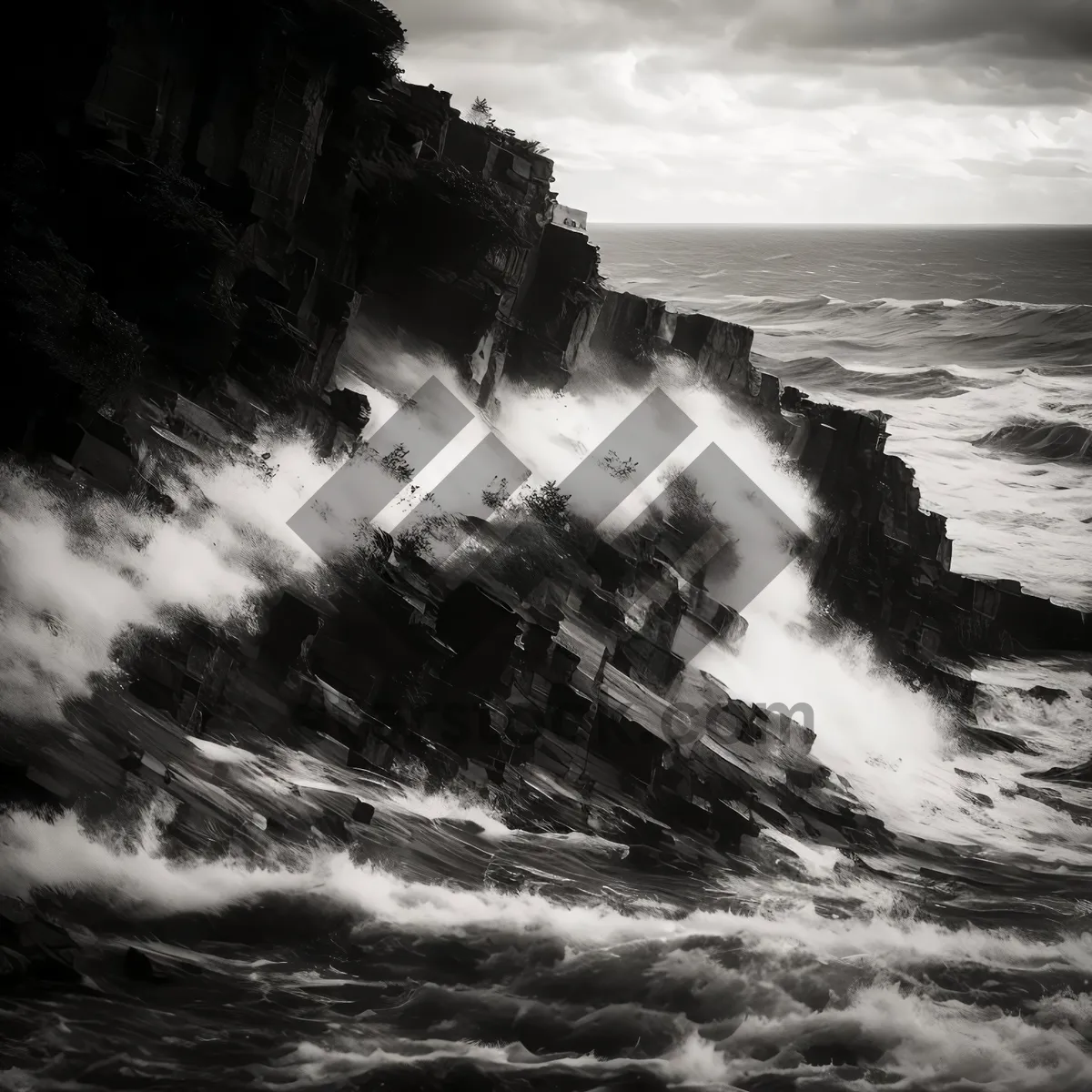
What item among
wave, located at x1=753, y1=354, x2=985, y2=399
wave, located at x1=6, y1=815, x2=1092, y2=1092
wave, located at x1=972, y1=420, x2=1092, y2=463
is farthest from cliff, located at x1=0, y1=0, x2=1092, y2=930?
wave, located at x1=753, y1=354, x2=985, y2=399

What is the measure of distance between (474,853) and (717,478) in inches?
948

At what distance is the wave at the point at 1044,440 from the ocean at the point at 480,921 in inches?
1642

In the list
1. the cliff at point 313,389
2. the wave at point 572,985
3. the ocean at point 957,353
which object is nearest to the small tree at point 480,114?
the cliff at point 313,389

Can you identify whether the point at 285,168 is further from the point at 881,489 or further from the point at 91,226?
the point at 881,489

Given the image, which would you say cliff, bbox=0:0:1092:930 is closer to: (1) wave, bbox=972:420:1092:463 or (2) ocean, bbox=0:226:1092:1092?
(2) ocean, bbox=0:226:1092:1092

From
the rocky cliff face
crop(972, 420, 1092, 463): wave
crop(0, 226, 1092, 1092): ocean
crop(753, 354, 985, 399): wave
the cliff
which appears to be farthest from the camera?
crop(753, 354, 985, 399): wave

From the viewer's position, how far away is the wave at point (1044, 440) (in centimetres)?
7556

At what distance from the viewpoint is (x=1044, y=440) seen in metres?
77.8

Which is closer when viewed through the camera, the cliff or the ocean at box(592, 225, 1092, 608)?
the cliff

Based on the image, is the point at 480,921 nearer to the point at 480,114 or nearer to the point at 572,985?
the point at 572,985

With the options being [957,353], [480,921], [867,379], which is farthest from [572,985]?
[957,353]

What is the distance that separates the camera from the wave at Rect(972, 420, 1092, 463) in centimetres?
7556

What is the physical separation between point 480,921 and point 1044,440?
65.6 meters

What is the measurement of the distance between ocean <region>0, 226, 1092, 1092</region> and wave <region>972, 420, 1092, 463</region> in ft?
137
